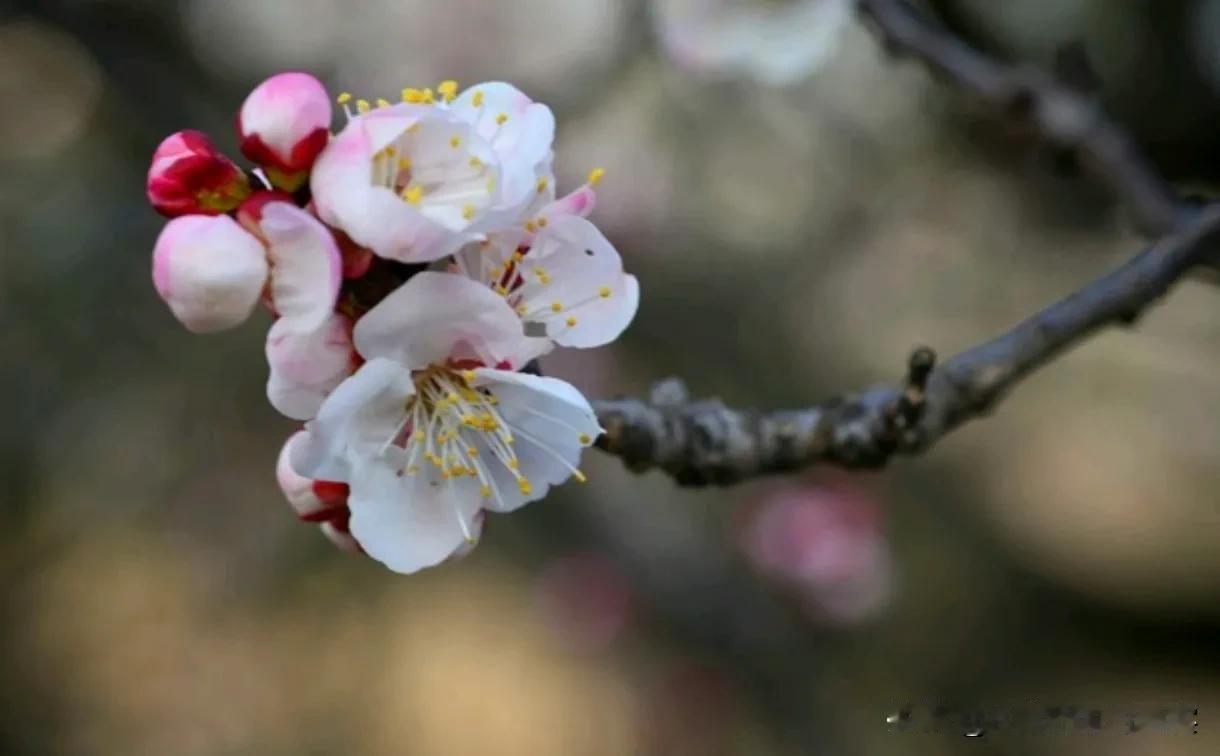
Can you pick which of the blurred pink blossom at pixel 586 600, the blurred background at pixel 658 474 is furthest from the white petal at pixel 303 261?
the blurred pink blossom at pixel 586 600

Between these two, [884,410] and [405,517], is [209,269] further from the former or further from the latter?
[884,410]

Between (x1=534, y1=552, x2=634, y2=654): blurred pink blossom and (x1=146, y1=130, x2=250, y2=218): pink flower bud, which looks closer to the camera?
(x1=146, y1=130, x2=250, y2=218): pink flower bud

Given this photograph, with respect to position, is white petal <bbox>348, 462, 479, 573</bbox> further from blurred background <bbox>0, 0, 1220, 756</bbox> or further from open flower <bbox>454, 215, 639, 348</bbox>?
blurred background <bbox>0, 0, 1220, 756</bbox>

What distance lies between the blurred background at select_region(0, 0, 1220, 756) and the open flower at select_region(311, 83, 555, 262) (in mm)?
1130

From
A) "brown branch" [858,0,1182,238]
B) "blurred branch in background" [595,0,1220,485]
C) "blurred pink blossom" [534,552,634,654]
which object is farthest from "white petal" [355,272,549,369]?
"blurred pink blossom" [534,552,634,654]

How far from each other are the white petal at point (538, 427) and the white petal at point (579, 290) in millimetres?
44

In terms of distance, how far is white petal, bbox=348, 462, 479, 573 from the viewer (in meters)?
0.57

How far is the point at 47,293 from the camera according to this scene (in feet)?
6.04

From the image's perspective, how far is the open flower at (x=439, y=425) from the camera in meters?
0.52

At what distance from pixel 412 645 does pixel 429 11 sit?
1.46 metres

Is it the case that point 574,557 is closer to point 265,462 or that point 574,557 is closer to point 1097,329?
point 265,462

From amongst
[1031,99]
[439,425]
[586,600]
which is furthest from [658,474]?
[439,425]

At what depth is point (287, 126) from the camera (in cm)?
53

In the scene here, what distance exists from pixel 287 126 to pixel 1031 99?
0.83 metres
